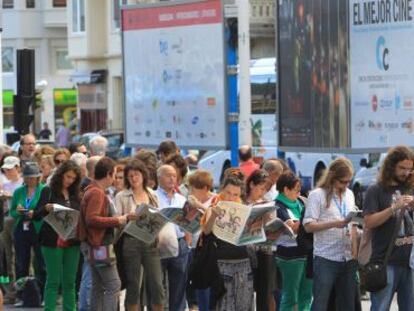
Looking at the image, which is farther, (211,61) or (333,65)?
(211,61)

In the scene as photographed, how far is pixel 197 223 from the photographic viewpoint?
12.6m

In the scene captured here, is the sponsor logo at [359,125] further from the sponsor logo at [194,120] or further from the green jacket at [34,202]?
the green jacket at [34,202]

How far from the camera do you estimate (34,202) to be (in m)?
14.8

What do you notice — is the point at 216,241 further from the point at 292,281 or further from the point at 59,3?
the point at 59,3

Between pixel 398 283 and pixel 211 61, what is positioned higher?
pixel 211 61

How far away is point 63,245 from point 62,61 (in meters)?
63.1

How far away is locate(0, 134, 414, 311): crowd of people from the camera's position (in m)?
11.4

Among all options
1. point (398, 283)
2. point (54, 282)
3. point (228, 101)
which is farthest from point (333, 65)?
point (398, 283)

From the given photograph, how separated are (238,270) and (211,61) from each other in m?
12.9

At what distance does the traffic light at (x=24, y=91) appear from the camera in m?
22.4

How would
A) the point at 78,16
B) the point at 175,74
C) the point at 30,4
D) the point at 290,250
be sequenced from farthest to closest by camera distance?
the point at 30,4 < the point at 78,16 < the point at 175,74 < the point at 290,250

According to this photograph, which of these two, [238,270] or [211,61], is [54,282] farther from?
[211,61]

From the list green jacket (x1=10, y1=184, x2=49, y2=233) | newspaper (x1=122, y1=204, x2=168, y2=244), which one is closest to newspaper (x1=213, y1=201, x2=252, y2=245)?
newspaper (x1=122, y1=204, x2=168, y2=244)

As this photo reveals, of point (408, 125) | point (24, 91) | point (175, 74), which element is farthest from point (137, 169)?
point (175, 74)
